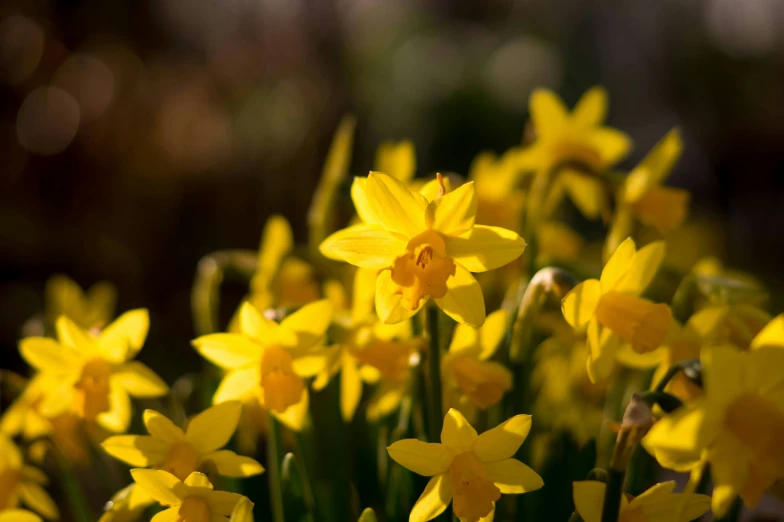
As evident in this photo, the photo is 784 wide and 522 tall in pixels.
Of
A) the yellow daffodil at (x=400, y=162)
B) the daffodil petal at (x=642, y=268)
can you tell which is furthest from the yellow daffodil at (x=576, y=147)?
the daffodil petal at (x=642, y=268)

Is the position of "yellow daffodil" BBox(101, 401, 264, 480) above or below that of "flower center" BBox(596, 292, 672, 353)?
below

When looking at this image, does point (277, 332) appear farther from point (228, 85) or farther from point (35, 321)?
point (228, 85)

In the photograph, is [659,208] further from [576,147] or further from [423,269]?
[423,269]

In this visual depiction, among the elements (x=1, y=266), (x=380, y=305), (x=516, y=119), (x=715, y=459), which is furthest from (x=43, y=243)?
(x=715, y=459)

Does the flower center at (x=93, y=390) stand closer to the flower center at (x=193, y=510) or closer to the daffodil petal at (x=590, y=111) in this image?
the flower center at (x=193, y=510)

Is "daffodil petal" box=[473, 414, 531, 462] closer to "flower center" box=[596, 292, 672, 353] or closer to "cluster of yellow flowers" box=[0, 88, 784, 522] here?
"cluster of yellow flowers" box=[0, 88, 784, 522]

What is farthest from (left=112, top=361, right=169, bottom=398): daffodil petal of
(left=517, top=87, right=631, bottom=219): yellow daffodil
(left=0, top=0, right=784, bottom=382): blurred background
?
(left=0, top=0, right=784, bottom=382): blurred background
